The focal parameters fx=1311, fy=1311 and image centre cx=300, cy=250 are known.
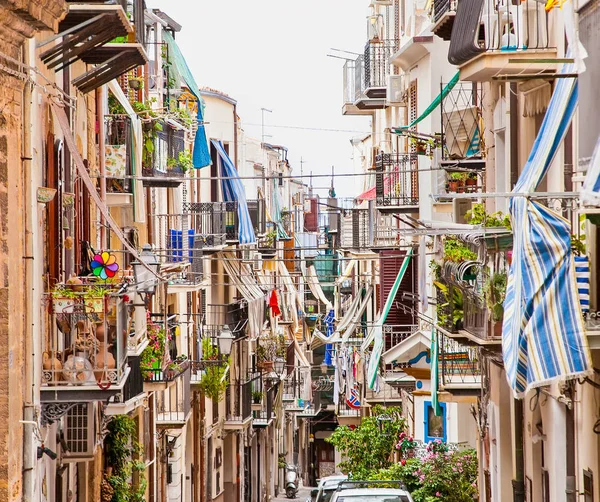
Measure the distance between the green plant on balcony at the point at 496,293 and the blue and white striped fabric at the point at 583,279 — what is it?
2.32 m

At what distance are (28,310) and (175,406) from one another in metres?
18.4

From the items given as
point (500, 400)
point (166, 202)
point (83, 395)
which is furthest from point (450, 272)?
point (166, 202)

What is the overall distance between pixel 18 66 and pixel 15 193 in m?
1.11

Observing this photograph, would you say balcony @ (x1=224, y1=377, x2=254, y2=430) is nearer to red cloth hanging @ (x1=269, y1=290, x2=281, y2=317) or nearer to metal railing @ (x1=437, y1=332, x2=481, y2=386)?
red cloth hanging @ (x1=269, y1=290, x2=281, y2=317)

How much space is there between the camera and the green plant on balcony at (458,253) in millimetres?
15539

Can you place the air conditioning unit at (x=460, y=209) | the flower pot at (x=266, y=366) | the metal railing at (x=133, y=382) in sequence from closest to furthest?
the metal railing at (x=133, y=382)
the air conditioning unit at (x=460, y=209)
the flower pot at (x=266, y=366)

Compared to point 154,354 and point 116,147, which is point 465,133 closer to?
point 116,147

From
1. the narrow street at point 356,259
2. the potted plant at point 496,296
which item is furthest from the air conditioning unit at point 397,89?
the potted plant at point 496,296

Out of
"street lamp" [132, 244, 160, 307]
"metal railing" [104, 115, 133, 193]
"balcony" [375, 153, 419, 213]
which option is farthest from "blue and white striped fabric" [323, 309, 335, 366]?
"street lamp" [132, 244, 160, 307]

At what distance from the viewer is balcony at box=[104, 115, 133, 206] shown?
74.0 ft

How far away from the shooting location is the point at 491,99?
60.6 ft

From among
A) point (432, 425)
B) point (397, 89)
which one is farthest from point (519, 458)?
point (397, 89)

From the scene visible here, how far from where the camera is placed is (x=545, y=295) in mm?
10438

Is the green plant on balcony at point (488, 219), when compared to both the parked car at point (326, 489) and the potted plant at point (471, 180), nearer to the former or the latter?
the potted plant at point (471, 180)
